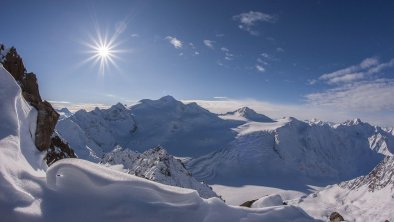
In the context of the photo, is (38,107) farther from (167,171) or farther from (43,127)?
(167,171)

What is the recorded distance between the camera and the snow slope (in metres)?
7.45

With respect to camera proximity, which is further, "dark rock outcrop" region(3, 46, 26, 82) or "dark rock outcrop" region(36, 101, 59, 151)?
"dark rock outcrop" region(3, 46, 26, 82)

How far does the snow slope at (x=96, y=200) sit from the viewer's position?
24.4 feet

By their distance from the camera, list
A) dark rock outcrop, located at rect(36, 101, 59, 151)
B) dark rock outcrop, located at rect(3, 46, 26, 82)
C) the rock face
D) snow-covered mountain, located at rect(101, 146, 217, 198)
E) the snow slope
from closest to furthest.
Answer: the snow slope < dark rock outcrop, located at rect(36, 101, 59, 151) < the rock face < dark rock outcrop, located at rect(3, 46, 26, 82) < snow-covered mountain, located at rect(101, 146, 217, 198)

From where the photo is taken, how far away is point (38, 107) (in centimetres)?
1761

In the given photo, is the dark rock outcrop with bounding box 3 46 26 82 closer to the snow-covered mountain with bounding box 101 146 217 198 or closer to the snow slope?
the snow slope

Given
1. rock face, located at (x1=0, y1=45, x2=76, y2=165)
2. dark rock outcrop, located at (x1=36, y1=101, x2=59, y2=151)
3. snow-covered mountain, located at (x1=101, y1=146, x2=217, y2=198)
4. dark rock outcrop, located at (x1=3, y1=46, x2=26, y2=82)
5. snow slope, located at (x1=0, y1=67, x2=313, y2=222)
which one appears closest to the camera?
A: snow slope, located at (x1=0, y1=67, x2=313, y2=222)

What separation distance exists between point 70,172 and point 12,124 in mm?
3936

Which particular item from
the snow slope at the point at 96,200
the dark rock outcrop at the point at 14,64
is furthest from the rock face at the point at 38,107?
the snow slope at the point at 96,200

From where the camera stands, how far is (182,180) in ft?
450

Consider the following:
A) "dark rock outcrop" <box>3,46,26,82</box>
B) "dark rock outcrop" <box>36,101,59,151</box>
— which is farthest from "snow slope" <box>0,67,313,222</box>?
"dark rock outcrop" <box>3,46,26,82</box>

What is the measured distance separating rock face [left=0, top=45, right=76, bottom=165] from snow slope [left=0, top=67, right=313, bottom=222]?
682cm

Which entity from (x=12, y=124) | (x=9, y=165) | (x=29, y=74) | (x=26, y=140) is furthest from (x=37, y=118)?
(x=29, y=74)

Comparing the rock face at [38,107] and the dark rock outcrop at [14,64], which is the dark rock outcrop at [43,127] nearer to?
the rock face at [38,107]
